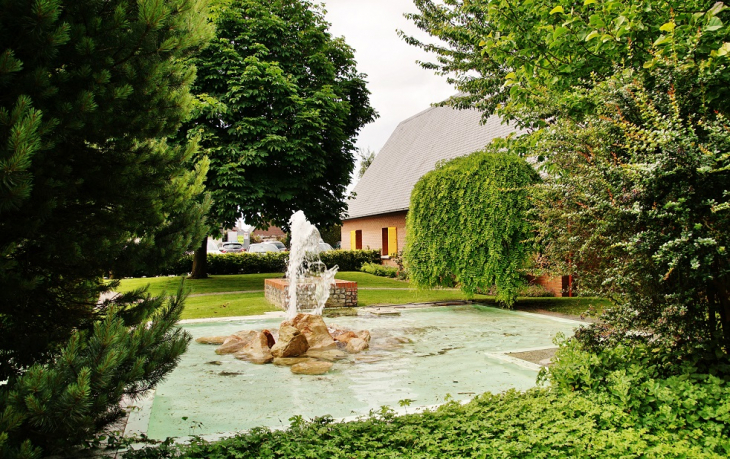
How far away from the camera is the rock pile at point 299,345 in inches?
299

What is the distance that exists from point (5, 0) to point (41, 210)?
1358 mm

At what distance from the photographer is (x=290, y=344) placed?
782 cm

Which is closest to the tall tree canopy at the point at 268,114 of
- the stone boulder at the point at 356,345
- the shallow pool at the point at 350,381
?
the shallow pool at the point at 350,381

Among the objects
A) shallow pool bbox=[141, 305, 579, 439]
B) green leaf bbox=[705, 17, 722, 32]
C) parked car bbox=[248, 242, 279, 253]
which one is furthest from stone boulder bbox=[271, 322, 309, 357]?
parked car bbox=[248, 242, 279, 253]

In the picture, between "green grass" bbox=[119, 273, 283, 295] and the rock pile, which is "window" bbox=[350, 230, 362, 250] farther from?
the rock pile

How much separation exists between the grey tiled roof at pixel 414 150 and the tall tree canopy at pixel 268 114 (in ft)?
19.8

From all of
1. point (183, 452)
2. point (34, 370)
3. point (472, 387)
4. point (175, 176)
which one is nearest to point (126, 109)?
point (175, 176)

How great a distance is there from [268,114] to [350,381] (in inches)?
508

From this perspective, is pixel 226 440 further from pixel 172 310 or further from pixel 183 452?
pixel 172 310

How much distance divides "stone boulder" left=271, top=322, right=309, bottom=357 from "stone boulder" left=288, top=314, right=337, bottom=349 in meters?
0.22

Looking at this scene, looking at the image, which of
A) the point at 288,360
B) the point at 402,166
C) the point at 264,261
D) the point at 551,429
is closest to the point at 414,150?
the point at 402,166

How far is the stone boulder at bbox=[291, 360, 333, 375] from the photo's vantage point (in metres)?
6.92

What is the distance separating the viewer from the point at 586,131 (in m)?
4.91

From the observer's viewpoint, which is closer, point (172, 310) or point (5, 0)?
point (5, 0)
